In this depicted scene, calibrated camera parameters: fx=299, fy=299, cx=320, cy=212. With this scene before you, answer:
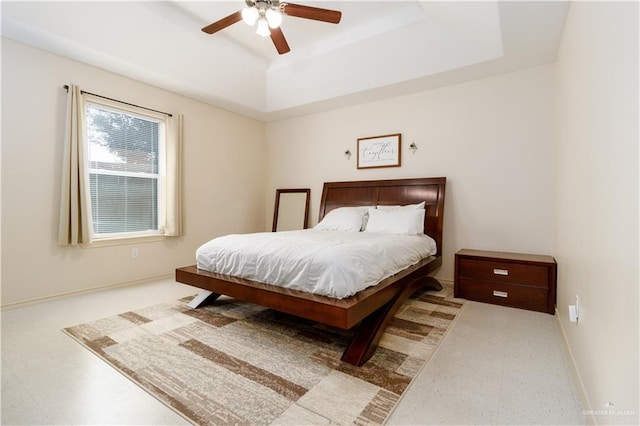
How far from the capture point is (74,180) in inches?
122

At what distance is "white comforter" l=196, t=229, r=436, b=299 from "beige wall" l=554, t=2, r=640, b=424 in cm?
117

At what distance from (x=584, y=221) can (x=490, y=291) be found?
1556mm

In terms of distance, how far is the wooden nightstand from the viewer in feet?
8.94

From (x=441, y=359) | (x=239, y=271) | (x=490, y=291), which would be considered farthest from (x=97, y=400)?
(x=490, y=291)

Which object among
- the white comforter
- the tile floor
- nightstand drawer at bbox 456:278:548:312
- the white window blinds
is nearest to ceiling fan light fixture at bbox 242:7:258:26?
the white comforter

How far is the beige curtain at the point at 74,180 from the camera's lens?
10.0ft

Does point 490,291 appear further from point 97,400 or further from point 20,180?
point 20,180

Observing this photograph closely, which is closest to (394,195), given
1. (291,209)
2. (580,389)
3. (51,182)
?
(291,209)

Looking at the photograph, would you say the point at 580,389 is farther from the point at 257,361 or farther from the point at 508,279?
the point at 257,361

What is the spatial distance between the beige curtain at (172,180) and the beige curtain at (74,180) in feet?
3.05

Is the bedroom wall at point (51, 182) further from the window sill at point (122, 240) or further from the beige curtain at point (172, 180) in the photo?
the beige curtain at point (172, 180)

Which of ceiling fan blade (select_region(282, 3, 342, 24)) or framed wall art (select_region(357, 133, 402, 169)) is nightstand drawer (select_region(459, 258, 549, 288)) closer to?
framed wall art (select_region(357, 133, 402, 169))

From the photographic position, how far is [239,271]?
244 cm

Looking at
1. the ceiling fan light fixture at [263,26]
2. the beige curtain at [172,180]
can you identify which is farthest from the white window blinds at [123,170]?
the ceiling fan light fixture at [263,26]
